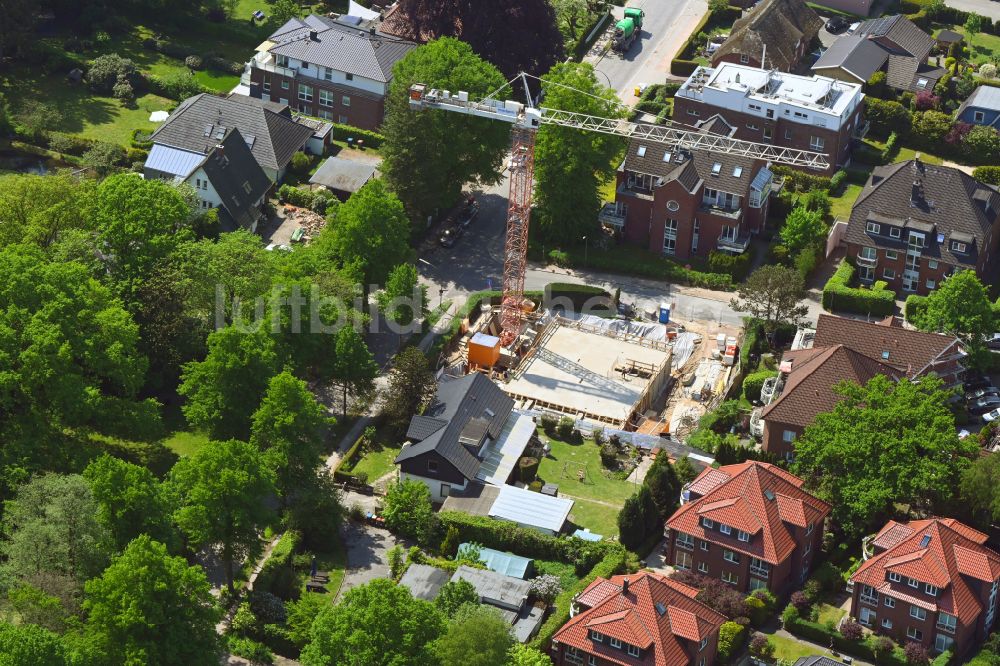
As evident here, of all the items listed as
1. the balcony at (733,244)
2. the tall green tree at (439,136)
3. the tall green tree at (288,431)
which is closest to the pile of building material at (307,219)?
the tall green tree at (439,136)

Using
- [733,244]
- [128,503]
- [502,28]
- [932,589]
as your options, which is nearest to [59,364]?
[128,503]

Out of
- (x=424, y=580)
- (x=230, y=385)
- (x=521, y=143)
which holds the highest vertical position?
(x=521, y=143)

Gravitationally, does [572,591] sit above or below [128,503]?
below

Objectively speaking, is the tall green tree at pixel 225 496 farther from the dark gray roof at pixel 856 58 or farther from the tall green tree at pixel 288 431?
the dark gray roof at pixel 856 58

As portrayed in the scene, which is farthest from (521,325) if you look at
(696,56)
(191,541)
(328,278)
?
(696,56)

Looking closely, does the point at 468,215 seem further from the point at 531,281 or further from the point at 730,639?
the point at 730,639

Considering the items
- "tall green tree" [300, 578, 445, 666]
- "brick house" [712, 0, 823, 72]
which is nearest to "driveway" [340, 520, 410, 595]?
"tall green tree" [300, 578, 445, 666]
